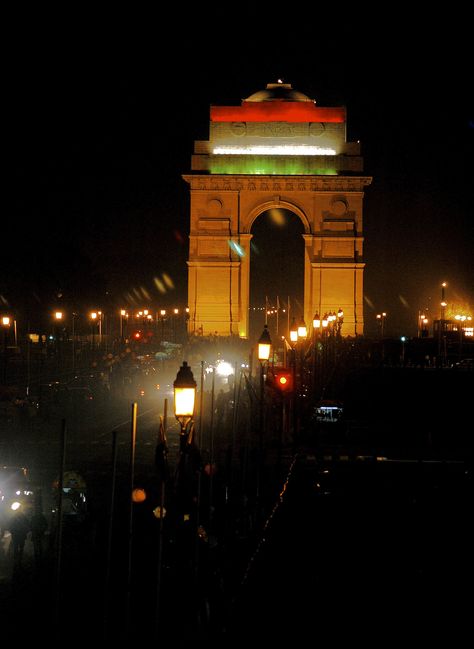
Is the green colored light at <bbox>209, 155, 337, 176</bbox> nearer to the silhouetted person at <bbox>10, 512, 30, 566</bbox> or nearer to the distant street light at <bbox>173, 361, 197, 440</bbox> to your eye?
the silhouetted person at <bbox>10, 512, 30, 566</bbox>

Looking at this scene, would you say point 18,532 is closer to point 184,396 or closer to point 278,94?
point 184,396

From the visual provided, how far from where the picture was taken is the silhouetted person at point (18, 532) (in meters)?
11.6

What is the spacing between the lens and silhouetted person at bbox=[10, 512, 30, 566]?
38.1 feet

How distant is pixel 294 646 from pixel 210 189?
144ft

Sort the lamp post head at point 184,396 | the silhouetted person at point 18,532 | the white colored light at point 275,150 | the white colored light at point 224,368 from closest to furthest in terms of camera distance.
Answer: the lamp post head at point 184,396, the silhouetted person at point 18,532, the white colored light at point 224,368, the white colored light at point 275,150

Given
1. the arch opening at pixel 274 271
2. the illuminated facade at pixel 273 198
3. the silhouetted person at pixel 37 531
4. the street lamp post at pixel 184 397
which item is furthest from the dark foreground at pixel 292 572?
the arch opening at pixel 274 271

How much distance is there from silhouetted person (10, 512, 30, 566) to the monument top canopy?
4268cm

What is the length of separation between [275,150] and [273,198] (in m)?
2.84

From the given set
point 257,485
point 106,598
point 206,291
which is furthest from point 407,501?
point 206,291

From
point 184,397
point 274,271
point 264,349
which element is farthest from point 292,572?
point 274,271

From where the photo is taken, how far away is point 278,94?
52344 millimetres

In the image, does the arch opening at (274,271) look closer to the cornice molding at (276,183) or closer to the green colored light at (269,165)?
the cornice molding at (276,183)

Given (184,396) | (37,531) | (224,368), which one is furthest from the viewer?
(224,368)

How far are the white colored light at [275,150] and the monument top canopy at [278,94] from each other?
9.58ft
